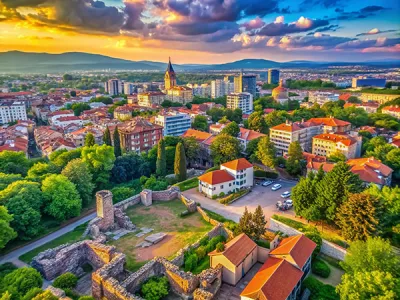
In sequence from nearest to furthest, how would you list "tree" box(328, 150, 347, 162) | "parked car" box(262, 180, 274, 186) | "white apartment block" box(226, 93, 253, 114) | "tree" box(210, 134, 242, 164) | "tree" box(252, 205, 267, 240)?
"tree" box(252, 205, 267, 240) < "parked car" box(262, 180, 274, 186) < "tree" box(328, 150, 347, 162) < "tree" box(210, 134, 242, 164) < "white apartment block" box(226, 93, 253, 114)

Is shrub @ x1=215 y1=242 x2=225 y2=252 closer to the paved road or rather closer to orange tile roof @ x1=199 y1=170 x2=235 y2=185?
orange tile roof @ x1=199 y1=170 x2=235 y2=185

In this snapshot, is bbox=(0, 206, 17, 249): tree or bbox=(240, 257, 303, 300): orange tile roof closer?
bbox=(240, 257, 303, 300): orange tile roof

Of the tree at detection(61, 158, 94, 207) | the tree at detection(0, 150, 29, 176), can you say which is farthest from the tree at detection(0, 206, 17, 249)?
the tree at detection(0, 150, 29, 176)

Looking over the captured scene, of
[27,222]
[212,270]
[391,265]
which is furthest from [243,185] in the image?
[27,222]

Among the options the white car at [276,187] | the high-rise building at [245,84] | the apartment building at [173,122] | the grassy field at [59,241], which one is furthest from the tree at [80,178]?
the high-rise building at [245,84]

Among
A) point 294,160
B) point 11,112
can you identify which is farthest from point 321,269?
point 11,112

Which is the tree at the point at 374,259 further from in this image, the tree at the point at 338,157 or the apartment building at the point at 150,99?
the apartment building at the point at 150,99
